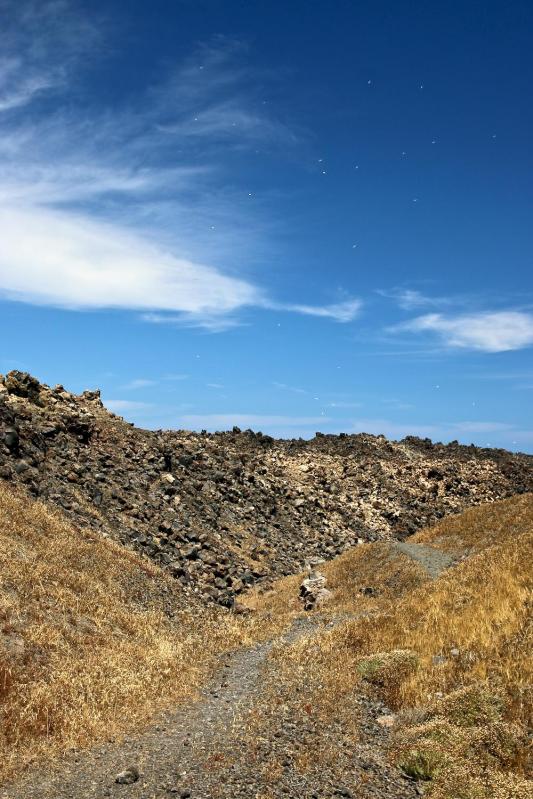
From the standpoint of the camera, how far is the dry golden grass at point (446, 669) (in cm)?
1100

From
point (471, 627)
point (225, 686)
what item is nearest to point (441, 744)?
point (471, 627)

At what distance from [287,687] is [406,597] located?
952 cm

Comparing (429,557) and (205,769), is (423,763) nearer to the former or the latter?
(205,769)

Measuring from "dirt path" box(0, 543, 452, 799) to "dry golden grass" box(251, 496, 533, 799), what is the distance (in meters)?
0.56

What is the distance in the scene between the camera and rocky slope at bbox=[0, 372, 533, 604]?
3111 cm

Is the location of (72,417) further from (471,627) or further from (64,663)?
(471,627)

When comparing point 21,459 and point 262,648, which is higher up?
point 21,459

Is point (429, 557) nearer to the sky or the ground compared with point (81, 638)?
nearer to the sky

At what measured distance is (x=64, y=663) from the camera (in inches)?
625

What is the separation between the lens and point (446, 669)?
1477cm

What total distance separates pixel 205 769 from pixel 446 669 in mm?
6696

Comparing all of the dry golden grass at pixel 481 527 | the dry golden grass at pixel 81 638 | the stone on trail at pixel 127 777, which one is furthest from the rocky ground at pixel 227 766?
the dry golden grass at pixel 481 527

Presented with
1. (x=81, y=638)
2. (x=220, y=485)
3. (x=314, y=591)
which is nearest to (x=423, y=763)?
(x=81, y=638)

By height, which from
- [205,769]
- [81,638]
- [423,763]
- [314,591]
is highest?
[314,591]
